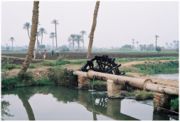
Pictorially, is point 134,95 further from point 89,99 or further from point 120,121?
point 120,121

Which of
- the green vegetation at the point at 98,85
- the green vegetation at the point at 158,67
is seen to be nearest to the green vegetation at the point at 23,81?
the green vegetation at the point at 98,85

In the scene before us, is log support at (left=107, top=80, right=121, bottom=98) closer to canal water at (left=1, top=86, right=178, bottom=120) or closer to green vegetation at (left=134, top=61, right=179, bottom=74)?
canal water at (left=1, top=86, right=178, bottom=120)

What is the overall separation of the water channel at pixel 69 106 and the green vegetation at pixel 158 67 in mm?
14099

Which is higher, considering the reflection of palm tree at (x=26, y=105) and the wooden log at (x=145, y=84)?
the wooden log at (x=145, y=84)

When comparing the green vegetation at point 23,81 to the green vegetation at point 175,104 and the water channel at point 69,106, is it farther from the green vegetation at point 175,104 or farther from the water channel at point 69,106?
the green vegetation at point 175,104

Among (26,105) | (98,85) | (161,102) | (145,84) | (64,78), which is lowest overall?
(26,105)

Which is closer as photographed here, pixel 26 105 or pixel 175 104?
pixel 175 104

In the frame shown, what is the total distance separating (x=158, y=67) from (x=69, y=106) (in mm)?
20395

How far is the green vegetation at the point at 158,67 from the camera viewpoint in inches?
1233

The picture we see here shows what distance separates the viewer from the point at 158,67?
33.5 m

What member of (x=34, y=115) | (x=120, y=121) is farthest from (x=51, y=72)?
(x=120, y=121)

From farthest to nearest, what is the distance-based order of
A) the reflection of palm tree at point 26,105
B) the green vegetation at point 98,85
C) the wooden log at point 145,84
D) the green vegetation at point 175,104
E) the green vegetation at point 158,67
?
the green vegetation at point 158,67
the green vegetation at point 98,85
the reflection of palm tree at point 26,105
the green vegetation at point 175,104
the wooden log at point 145,84

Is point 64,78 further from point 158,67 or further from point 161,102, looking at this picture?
point 158,67

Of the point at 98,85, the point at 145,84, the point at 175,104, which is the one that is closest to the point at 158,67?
the point at 98,85
